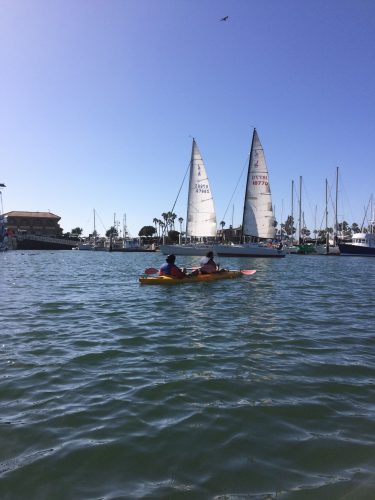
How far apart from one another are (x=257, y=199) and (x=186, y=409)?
162 ft

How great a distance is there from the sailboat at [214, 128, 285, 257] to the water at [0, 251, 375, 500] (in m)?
42.6

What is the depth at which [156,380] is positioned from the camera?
22.1ft

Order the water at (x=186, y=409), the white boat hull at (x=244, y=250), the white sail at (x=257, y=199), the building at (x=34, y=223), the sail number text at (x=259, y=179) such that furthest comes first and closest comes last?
the building at (x=34, y=223), the white boat hull at (x=244, y=250), the sail number text at (x=259, y=179), the white sail at (x=257, y=199), the water at (x=186, y=409)

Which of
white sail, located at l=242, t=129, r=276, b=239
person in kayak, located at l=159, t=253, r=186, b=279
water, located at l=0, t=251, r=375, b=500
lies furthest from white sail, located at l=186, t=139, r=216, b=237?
water, located at l=0, t=251, r=375, b=500

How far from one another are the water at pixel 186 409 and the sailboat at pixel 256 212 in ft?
140

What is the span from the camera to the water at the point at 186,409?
398 cm

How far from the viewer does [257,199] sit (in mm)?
53500

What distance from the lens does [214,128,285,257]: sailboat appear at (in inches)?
2079

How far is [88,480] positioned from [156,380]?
2.79 metres

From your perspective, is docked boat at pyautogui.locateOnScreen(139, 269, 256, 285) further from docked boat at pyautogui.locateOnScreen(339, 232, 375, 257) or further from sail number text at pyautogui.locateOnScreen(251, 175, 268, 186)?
docked boat at pyautogui.locateOnScreen(339, 232, 375, 257)

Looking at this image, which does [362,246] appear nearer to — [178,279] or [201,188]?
[201,188]

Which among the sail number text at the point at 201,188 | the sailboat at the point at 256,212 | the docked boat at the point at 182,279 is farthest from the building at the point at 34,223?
the docked boat at the point at 182,279

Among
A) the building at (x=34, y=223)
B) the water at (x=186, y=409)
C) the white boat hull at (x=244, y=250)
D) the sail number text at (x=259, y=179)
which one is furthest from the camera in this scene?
the building at (x=34, y=223)

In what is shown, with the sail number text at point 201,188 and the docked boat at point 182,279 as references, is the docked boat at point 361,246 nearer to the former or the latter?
the sail number text at point 201,188
